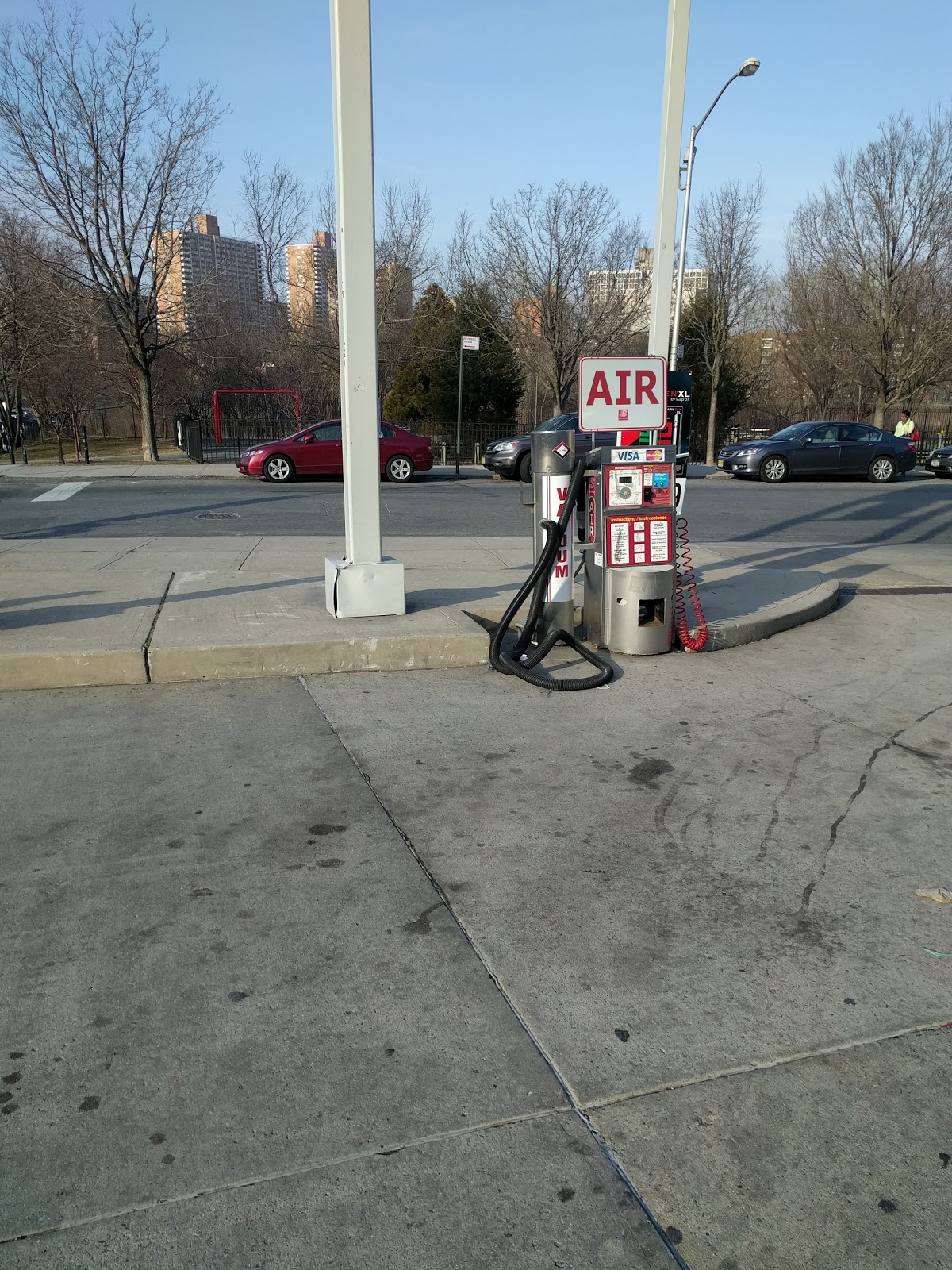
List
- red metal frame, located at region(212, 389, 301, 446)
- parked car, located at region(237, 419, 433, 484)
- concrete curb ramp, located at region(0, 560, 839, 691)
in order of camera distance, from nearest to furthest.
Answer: concrete curb ramp, located at region(0, 560, 839, 691), parked car, located at region(237, 419, 433, 484), red metal frame, located at region(212, 389, 301, 446)

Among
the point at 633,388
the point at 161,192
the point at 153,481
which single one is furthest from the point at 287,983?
the point at 161,192

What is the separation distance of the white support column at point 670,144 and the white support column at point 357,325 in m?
2.34

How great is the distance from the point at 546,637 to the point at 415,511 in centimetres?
949

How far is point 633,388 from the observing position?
268 inches

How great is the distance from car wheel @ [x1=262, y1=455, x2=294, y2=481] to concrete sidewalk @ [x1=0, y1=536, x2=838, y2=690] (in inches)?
403

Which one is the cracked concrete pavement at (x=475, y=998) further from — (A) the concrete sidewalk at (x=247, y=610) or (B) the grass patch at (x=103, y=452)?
Answer: (B) the grass patch at (x=103, y=452)

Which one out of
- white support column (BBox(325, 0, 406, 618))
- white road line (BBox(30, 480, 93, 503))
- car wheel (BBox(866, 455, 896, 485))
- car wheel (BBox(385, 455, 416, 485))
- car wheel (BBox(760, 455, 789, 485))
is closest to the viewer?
white support column (BBox(325, 0, 406, 618))

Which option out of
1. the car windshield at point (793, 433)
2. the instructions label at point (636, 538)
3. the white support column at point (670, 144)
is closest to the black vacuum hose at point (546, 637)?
the instructions label at point (636, 538)

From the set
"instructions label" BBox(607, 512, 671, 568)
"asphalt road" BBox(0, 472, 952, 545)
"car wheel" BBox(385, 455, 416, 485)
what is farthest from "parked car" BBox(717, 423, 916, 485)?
"instructions label" BBox(607, 512, 671, 568)

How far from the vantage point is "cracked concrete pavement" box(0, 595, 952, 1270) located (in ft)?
7.00

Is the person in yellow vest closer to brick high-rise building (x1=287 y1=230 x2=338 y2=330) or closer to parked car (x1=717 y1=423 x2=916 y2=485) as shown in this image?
parked car (x1=717 y1=423 x2=916 y2=485)

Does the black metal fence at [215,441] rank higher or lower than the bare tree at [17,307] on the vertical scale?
lower

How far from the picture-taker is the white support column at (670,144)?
723 cm

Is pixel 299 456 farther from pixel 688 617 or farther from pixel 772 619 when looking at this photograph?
pixel 772 619
